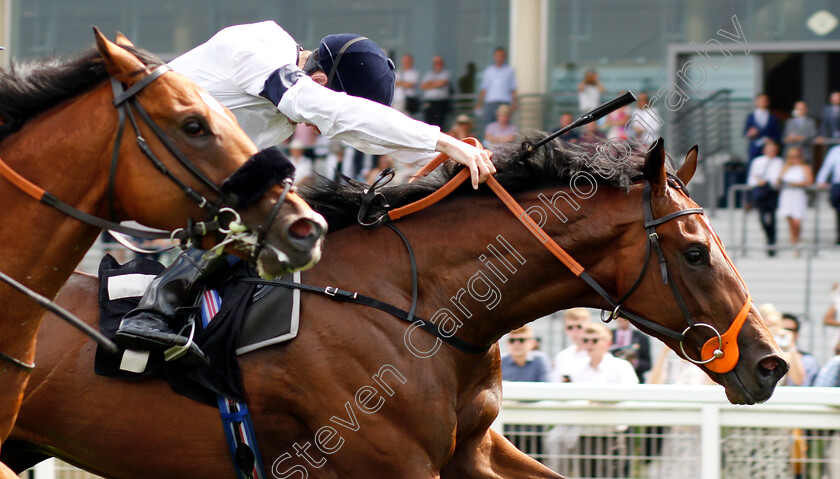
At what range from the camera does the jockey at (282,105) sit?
309 cm

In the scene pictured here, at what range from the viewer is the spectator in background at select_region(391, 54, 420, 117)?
37.8 ft

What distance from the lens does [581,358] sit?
5715mm

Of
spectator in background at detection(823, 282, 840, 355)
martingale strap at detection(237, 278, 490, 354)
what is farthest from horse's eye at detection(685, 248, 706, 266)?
spectator in background at detection(823, 282, 840, 355)

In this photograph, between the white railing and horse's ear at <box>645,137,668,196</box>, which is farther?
the white railing

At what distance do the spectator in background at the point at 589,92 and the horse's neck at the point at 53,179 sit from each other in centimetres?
924

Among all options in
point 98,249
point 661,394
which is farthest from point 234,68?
point 98,249

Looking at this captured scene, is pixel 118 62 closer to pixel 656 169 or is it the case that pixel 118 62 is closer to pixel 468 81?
pixel 656 169

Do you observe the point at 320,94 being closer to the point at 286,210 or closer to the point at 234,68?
the point at 234,68

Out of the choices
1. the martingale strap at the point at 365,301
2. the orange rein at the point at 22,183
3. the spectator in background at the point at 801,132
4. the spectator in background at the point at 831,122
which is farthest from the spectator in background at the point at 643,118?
the orange rein at the point at 22,183

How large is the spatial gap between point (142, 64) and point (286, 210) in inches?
21.1

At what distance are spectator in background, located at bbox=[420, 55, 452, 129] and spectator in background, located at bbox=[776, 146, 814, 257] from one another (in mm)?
3714

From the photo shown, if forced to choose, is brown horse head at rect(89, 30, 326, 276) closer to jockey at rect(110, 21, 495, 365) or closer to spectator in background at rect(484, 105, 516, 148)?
jockey at rect(110, 21, 495, 365)

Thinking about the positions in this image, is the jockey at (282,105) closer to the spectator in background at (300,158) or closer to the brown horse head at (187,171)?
the brown horse head at (187,171)

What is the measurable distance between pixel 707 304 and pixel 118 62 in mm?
1919
